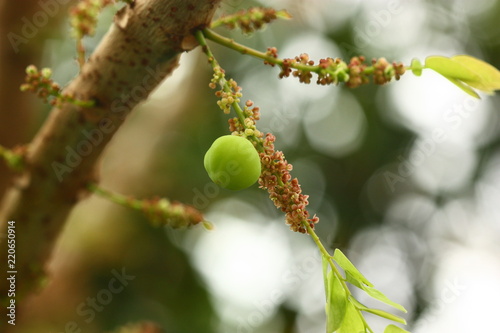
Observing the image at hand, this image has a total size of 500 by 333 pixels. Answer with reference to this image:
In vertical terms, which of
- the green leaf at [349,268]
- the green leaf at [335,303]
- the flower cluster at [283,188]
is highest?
the flower cluster at [283,188]

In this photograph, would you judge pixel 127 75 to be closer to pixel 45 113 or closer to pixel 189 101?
pixel 189 101

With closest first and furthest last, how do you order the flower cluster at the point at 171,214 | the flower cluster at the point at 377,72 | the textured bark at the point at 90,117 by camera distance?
1. the flower cluster at the point at 377,72
2. the textured bark at the point at 90,117
3. the flower cluster at the point at 171,214

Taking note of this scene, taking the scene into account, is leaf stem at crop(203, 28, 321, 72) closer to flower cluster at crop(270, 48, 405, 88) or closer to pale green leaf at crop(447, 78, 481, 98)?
flower cluster at crop(270, 48, 405, 88)

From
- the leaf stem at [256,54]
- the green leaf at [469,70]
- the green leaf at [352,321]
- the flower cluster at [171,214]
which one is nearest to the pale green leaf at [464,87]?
the green leaf at [469,70]

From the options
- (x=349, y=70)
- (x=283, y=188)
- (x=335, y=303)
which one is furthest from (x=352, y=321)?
(x=349, y=70)

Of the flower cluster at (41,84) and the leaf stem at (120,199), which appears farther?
the leaf stem at (120,199)

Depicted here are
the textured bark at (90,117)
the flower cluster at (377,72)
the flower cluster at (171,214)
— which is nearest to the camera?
the flower cluster at (377,72)

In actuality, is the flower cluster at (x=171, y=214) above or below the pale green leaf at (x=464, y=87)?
below

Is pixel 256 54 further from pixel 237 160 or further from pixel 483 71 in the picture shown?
pixel 483 71

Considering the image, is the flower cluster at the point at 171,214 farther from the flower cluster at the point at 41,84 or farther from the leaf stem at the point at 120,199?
the flower cluster at the point at 41,84
